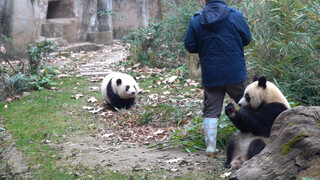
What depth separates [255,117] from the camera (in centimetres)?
432

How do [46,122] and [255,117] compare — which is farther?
[46,122]

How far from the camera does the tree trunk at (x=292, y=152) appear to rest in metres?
3.13

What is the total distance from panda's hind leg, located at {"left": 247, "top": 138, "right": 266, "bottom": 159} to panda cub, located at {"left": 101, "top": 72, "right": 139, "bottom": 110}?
13.1 ft

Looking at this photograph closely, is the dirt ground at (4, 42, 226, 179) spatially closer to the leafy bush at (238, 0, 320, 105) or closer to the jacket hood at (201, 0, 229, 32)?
the jacket hood at (201, 0, 229, 32)

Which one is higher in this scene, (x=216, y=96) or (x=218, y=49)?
(x=218, y=49)

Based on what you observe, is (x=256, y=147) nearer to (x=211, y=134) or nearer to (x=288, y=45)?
(x=211, y=134)

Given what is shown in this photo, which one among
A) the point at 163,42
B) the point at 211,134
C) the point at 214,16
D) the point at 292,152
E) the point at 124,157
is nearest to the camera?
the point at 292,152

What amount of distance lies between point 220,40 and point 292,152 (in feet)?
6.07

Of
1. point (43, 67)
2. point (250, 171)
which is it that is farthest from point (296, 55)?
point (43, 67)

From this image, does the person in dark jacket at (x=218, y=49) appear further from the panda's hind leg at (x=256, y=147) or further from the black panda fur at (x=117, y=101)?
the black panda fur at (x=117, y=101)

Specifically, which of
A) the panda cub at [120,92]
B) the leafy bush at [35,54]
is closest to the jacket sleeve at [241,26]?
the panda cub at [120,92]

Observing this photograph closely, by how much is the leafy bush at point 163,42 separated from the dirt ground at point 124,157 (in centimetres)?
547

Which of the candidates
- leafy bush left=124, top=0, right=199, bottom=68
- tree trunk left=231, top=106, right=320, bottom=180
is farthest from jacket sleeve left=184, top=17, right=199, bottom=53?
leafy bush left=124, top=0, right=199, bottom=68

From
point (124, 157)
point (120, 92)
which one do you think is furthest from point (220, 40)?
point (120, 92)
